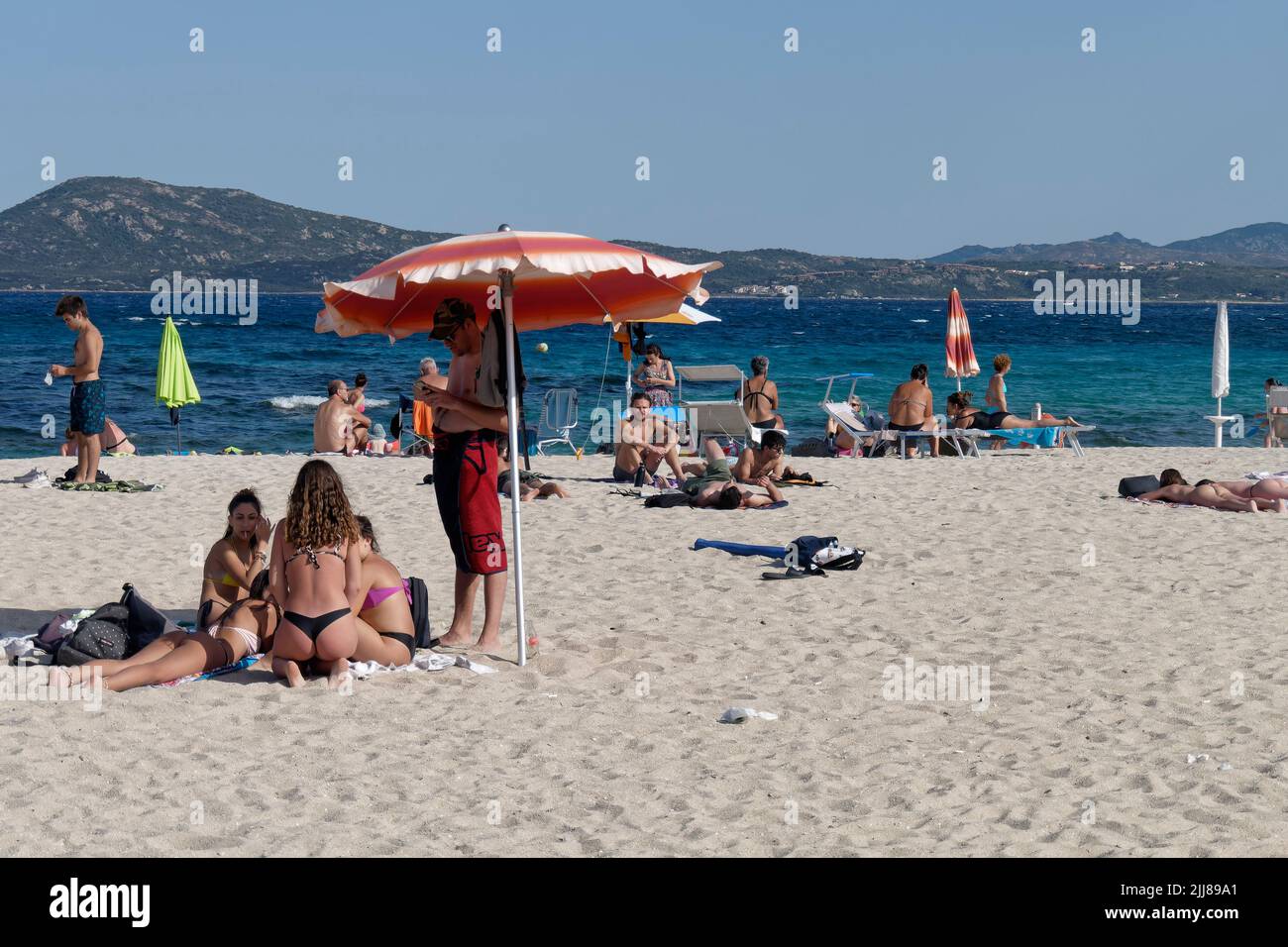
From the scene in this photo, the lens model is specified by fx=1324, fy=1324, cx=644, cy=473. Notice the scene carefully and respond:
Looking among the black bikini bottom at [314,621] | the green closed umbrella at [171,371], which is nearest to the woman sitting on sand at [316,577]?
the black bikini bottom at [314,621]

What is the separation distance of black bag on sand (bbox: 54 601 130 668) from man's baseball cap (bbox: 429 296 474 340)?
5.87 ft

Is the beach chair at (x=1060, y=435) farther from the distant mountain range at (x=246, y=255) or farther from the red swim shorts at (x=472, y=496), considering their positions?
the distant mountain range at (x=246, y=255)

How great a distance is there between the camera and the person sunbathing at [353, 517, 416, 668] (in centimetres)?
533

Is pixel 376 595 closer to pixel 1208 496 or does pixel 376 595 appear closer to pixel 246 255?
pixel 1208 496

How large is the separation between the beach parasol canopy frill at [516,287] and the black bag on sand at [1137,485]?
5.45 m

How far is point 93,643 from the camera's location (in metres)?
5.36

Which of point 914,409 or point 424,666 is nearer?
point 424,666

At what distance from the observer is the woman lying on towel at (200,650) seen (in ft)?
16.8

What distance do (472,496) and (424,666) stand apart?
0.73m

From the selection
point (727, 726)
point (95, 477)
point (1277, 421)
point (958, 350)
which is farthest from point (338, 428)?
point (1277, 421)

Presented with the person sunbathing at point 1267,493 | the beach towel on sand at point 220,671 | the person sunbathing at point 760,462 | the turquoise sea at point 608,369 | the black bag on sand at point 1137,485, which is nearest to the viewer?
the beach towel on sand at point 220,671

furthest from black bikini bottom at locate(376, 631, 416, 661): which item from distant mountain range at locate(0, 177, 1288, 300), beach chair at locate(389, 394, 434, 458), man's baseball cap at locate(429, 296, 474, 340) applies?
distant mountain range at locate(0, 177, 1288, 300)
